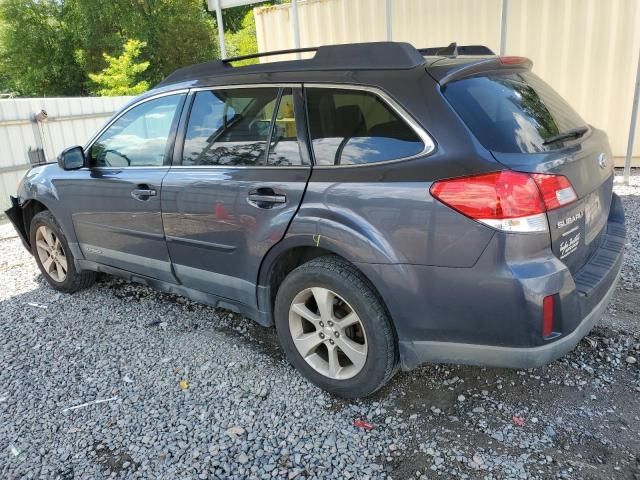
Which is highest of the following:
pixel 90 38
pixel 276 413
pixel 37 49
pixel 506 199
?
pixel 90 38

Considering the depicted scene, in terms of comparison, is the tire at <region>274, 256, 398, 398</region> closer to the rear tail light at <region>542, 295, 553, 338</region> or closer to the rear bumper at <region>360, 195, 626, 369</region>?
the rear bumper at <region>360, 195, 626, 369</region>

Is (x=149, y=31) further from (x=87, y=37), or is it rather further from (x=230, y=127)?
(x=230, y=127)

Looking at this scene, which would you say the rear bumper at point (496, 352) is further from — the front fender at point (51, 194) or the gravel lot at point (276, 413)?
the front fender at point (51, 194)

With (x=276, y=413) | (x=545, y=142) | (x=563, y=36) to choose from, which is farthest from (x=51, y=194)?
(x=563, y=36)

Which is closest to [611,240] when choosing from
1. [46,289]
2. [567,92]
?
[46,289]

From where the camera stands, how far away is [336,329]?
2838mm

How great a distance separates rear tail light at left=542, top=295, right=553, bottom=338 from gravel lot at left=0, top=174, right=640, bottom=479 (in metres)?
0.60

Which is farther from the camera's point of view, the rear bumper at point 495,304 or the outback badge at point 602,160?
the outback badge at point 602,160

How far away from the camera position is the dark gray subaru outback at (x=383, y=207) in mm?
2289

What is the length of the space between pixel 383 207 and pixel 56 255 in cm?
345

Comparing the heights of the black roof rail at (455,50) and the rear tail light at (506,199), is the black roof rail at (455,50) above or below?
above

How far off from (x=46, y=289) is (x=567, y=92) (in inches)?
304

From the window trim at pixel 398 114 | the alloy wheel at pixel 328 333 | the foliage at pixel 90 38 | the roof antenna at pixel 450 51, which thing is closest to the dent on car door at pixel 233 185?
the window trim at pixel 398 114

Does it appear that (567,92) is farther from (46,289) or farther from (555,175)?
(46,289)
